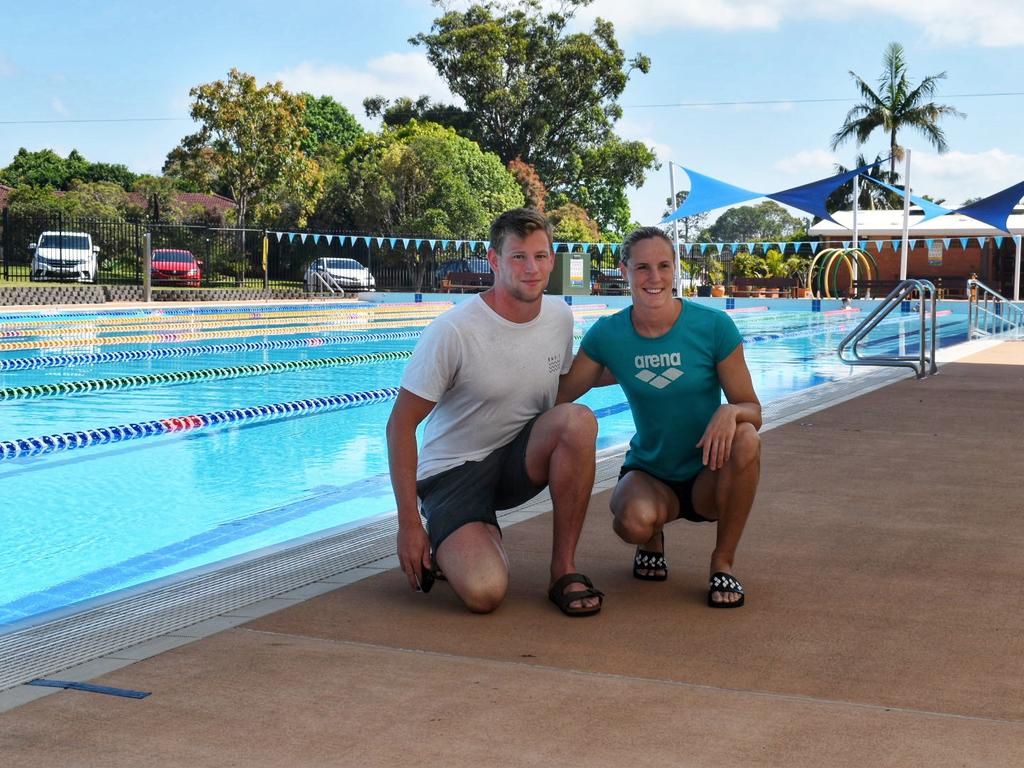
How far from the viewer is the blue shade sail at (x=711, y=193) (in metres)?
26.9

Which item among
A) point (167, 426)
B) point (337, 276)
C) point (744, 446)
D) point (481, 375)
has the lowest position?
point (167, 426)

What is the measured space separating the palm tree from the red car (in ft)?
96.2

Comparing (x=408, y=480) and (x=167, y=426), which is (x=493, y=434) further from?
(x=167, y=426)

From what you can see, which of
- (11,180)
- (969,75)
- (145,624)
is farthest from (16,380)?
(11,180)

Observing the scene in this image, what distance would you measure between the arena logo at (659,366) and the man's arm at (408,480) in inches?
27.4

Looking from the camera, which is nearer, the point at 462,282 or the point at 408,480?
the point at 408,480

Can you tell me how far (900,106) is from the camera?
47.0 m

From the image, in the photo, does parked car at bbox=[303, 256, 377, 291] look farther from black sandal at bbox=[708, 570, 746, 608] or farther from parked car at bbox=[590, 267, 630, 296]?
black sandal at bbox=[708, 570, 746, 608]

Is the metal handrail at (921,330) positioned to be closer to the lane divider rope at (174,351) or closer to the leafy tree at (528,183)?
the lane divider rope at (174,351)

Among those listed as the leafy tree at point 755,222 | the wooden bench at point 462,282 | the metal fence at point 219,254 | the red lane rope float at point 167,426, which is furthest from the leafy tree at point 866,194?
the leafy tree at point 755,222

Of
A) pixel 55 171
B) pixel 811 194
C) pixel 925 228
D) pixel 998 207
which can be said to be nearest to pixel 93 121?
pixel 55 171

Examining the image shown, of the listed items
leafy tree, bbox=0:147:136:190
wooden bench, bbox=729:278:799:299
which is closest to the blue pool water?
wooden bench, bbox=729:278:799:299

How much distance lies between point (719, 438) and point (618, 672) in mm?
904

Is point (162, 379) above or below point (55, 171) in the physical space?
below
